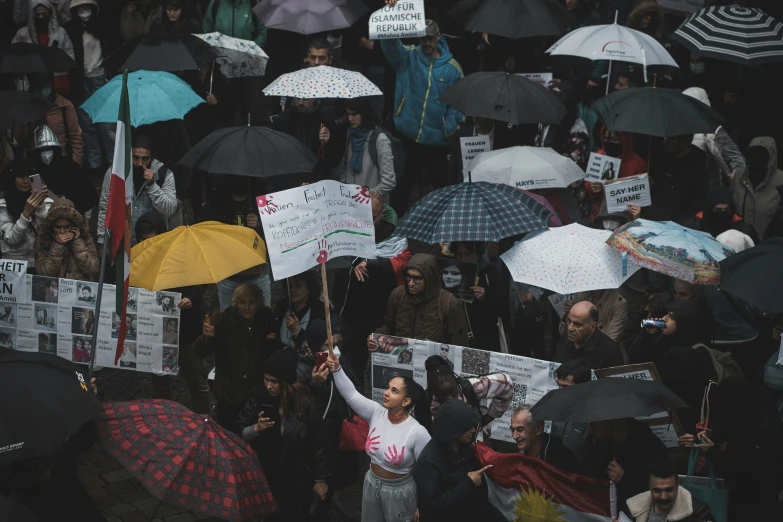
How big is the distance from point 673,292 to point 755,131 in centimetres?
424

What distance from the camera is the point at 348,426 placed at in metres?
8.78

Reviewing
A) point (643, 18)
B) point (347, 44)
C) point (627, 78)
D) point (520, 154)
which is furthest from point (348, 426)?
point (347, 44)

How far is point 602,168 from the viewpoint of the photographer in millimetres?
11312

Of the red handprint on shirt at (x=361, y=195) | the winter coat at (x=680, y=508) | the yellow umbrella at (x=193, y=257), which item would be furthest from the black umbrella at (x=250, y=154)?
the winter coat at (x=680, y=508)

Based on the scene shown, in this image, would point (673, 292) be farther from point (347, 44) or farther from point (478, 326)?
point (347, 44)

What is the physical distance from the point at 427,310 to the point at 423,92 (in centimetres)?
388

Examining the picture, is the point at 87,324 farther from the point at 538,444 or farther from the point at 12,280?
the point at 538,444

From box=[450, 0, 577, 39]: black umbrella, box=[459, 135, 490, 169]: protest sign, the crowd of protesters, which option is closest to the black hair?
the crowd of protesters

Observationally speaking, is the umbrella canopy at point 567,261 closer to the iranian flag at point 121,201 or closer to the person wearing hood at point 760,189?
the person wearing hood at point 760,189

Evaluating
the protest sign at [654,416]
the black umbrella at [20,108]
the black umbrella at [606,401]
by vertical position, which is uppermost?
the black umbrella at [20,108]

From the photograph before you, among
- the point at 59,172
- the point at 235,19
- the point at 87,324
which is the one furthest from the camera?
the point at 235,19

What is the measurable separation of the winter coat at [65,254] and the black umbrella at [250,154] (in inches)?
44.8

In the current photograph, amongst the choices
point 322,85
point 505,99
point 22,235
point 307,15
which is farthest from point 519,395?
point 307,15

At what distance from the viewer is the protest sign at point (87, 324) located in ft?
33.5
